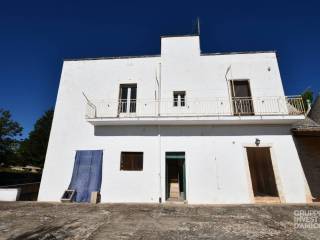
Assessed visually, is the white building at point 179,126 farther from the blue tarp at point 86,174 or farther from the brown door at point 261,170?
the blue tarp at point 86,174

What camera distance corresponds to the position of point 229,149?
8766 millimetres

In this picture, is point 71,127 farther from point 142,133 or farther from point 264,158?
point 264,158

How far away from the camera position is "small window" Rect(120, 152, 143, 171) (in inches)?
351

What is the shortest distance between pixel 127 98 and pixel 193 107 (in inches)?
149

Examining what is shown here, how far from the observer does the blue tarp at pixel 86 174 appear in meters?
8.67

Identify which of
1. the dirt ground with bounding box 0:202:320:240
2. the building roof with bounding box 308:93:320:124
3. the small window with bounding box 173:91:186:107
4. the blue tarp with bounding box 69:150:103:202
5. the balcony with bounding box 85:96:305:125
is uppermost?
the building roof with bounding box 308:93:320:124

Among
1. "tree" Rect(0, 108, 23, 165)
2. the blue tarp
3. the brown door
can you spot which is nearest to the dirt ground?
the blue tarp

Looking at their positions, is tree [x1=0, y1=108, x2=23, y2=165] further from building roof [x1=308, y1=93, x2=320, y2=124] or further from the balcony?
building roof [x1=308, y1=93, x2=320, y2=124]

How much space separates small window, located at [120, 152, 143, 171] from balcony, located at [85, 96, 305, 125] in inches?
62.6

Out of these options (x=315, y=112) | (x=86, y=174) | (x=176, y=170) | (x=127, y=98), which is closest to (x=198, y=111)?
(x=176, y=170)

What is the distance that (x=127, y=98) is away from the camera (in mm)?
10352

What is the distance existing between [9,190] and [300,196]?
46.0 ft

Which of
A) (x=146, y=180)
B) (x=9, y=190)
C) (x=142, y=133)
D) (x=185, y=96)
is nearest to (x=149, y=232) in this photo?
(x=146, y=180)

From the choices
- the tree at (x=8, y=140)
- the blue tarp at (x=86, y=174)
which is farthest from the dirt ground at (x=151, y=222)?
the tree at (x=8, y=140)
